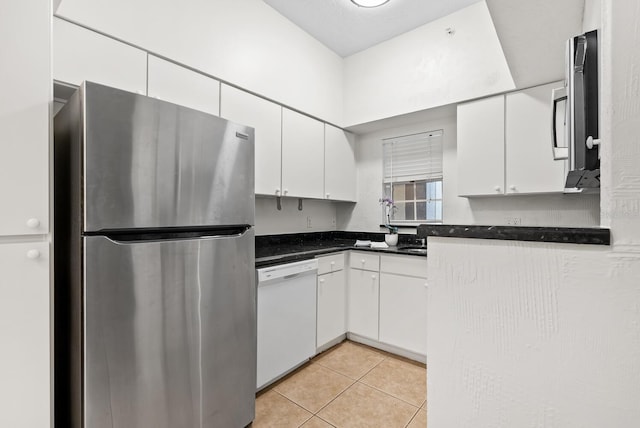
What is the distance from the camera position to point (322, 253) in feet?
8.23

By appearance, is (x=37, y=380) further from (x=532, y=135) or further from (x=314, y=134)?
(x=532, y=135)

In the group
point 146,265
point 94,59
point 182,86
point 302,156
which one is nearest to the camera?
point 146,265

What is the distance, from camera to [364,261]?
108 inches

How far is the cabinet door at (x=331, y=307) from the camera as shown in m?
2.49

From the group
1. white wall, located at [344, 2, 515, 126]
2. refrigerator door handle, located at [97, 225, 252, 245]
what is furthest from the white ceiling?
refrigerator door handle, located at [97, 225, 252, 245]

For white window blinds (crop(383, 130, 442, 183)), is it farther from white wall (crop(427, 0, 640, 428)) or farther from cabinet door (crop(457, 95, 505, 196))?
white wall (crop(427, 0, 640, 428))

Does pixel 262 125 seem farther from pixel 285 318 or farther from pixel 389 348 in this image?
pixel 389 348

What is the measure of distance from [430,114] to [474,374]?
2517mm

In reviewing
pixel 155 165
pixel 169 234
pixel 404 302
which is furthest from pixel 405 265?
pixel 155 165

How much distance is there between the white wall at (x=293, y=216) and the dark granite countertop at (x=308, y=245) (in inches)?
2.5

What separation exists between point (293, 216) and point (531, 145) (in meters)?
2.13

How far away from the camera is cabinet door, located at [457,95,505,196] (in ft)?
7.68

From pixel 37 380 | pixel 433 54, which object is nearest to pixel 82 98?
pixel 37 380

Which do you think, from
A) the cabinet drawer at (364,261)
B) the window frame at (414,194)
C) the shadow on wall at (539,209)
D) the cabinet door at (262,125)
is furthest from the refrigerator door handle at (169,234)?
the shadow on wall at (539,209)
